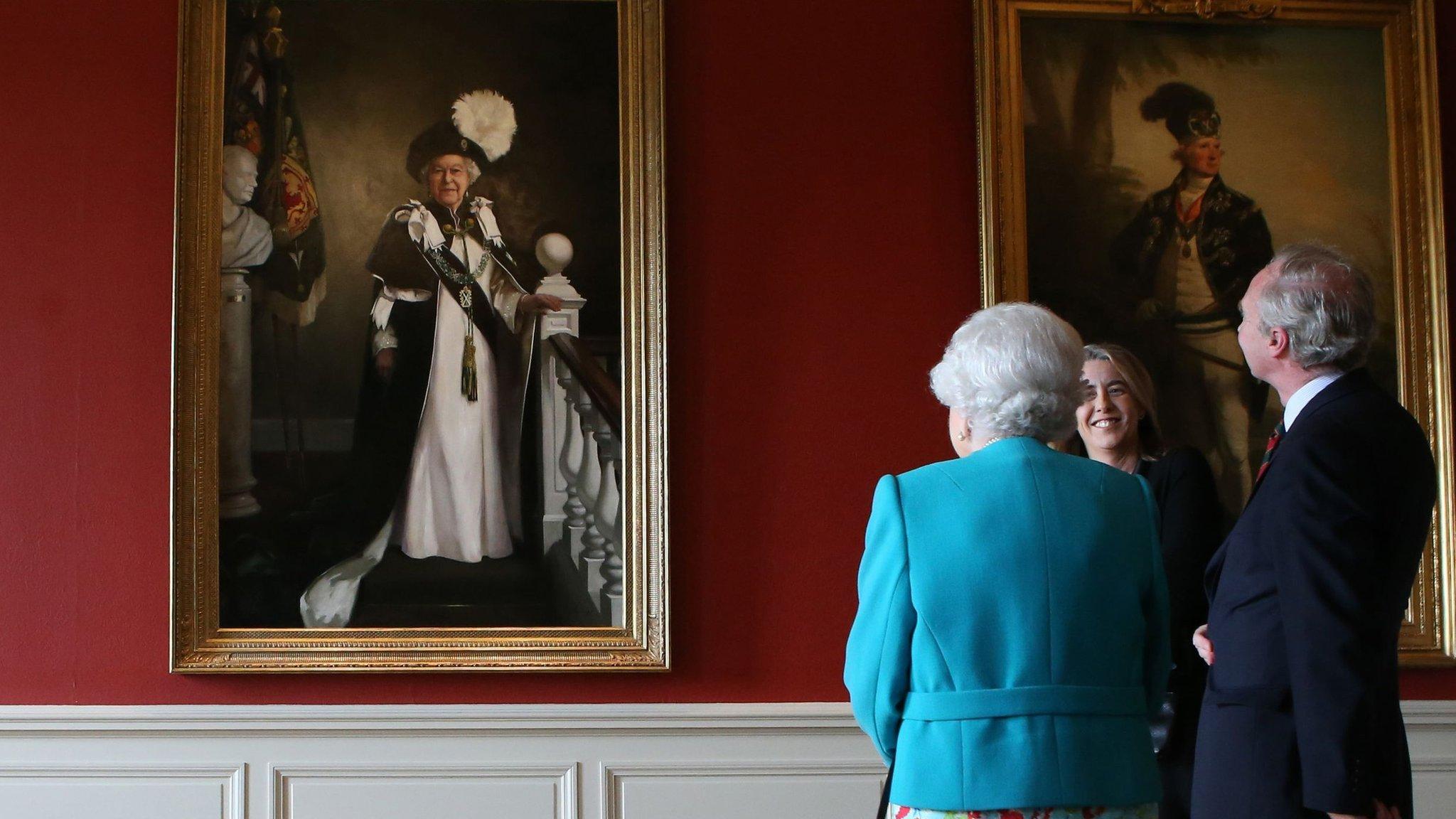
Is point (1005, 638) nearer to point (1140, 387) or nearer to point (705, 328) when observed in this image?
point (1140, 387)

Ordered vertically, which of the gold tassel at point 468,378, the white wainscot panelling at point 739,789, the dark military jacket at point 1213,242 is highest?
the dark military jacket at point 1213,242

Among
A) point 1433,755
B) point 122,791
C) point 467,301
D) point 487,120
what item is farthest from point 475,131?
point 1433,755

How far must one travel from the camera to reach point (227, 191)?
3.98m

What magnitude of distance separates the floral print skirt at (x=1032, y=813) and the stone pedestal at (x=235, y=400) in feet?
8.30

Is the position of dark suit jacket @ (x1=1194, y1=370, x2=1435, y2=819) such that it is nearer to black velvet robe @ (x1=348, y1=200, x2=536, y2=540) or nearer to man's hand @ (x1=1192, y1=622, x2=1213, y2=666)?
man's hand @ (x1=1192, y1=622, x2=1213, y2=666)

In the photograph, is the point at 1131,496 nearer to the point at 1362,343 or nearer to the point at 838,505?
the point at 1362,343

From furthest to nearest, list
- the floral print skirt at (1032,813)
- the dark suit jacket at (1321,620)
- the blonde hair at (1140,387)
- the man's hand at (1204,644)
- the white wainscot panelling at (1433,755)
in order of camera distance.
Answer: the white wainscot panelling at (1433,755) < the blonde hair at (1140,387) < the man's hand at (1204,644) < the dark suit jacket at (1321,620) < the floral print skirt at (1032,813)

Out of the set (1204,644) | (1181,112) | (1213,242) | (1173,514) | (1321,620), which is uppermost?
(1181,112)

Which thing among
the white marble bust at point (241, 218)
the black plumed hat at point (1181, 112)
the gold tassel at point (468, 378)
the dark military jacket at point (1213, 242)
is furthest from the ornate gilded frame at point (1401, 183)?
the white marble bust at point (241, 218)

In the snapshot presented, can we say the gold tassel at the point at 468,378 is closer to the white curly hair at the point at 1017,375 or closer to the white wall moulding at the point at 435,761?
the white wall moulding at the point at 435,761

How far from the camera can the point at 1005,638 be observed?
2.12m

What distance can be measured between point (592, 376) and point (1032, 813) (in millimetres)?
2266

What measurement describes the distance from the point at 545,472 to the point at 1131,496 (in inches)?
84.9

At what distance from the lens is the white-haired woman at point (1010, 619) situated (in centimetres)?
210
